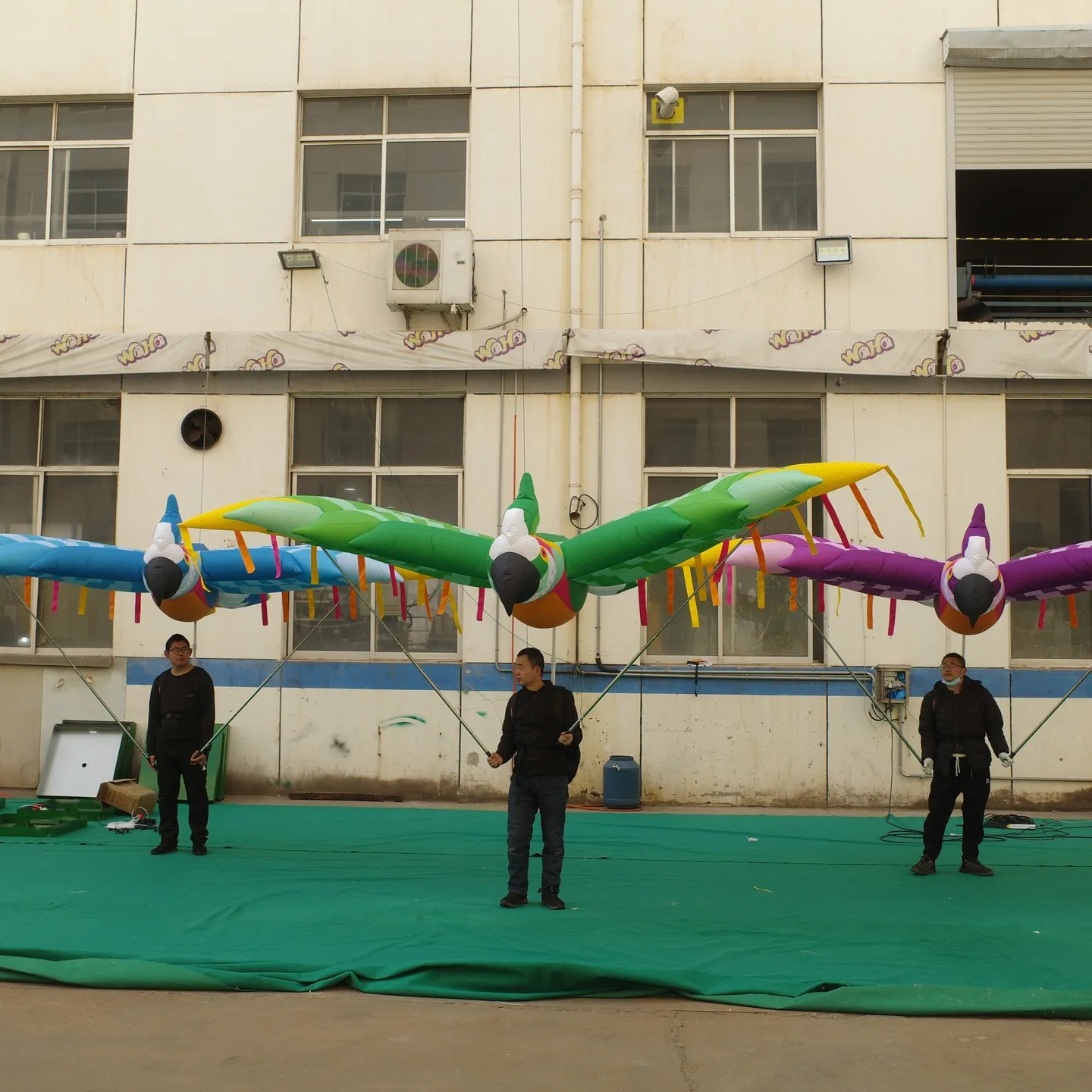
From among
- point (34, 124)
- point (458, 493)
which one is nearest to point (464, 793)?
point (458, 493)

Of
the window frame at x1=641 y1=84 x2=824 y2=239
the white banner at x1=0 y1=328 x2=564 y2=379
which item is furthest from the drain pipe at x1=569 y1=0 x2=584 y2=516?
the window frame at x1=641 y1=84 x2=824 y2=239

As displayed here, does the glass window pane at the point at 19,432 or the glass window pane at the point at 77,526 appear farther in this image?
the glass window pane at the point at 19,432

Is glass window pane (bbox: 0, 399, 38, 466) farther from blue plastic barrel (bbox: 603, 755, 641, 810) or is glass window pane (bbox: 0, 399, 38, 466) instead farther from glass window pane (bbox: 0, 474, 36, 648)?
blue plastic barrel (bbox: 603, 755, 641, 810)

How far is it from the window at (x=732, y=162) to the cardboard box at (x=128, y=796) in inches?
288

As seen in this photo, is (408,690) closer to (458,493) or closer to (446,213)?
(458,493)

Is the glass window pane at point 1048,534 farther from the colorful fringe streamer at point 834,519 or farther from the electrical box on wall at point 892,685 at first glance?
the colorful fringe streamer at point 834,519

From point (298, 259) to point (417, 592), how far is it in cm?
357

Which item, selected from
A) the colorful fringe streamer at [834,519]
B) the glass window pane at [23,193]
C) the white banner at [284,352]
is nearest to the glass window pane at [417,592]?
the white banner at [284,352]

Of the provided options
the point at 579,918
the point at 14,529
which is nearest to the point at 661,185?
the point at 14,529

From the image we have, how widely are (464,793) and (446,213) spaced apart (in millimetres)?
5888

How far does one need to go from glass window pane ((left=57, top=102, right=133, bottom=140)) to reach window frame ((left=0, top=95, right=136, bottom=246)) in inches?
1.2

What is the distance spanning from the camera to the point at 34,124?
515 inches

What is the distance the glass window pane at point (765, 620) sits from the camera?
12023 millimetres

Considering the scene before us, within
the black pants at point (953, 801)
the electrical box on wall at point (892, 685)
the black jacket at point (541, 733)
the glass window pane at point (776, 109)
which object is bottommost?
the black pants at point (953, 801)
